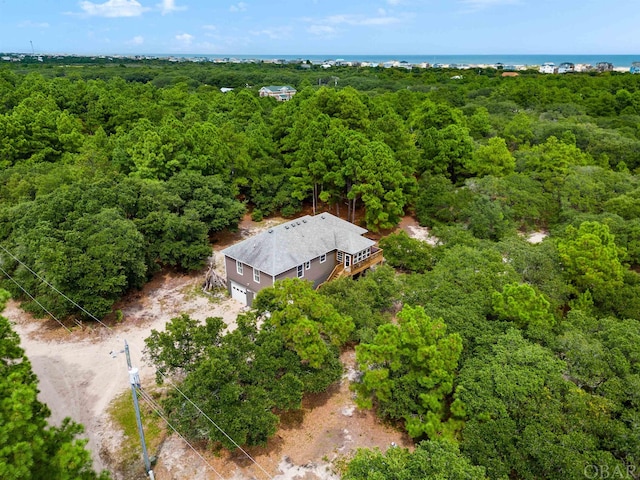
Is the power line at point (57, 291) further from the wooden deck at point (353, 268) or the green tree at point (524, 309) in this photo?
the green tree at point (524, 309)

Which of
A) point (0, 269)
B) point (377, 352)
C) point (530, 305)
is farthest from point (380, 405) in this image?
point (0, 269)

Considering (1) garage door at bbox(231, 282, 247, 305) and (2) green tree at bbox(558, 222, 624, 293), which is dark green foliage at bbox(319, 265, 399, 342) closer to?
(1) garage door at bbox(231, 282, 247, 305)

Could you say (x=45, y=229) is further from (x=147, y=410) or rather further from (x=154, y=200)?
(x=147, y=410)

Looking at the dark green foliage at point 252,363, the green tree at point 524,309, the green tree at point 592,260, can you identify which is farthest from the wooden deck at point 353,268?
the green tree at point 592,260

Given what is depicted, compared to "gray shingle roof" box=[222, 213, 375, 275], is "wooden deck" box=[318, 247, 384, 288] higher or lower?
lower

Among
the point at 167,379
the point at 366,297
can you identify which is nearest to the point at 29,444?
the point at 167,379

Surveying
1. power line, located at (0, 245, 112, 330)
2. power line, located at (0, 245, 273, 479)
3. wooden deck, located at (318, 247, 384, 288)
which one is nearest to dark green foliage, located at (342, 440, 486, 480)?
power line, located at (0, 245, 273, 479)

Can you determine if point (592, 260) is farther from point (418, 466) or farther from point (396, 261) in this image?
point (418, 466)
